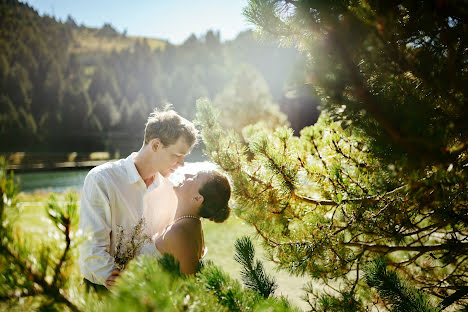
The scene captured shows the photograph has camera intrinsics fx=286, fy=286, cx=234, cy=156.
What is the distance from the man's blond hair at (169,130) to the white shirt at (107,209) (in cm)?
35

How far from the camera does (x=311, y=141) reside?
8.25ft

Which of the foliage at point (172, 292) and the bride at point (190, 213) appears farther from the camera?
the bride at point (190, 213)

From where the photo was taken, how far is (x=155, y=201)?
2953 millimetres

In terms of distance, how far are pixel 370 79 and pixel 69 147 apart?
56343mm

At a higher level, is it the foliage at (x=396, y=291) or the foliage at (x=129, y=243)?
the foliage at (x=396, y=291)

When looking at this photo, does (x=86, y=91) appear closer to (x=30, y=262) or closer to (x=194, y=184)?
(x=194, y=184)

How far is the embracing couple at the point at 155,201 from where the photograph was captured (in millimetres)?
2236

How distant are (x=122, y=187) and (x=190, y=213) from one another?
67 centimetres

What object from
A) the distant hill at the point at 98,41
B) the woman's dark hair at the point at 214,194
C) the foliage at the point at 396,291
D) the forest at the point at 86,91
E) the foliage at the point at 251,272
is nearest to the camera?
the foliage at the point at 396,291

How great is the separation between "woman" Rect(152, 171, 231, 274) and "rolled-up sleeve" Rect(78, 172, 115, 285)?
1.38 ft

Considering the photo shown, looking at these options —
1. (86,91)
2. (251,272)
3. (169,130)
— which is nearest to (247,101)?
(169,130)

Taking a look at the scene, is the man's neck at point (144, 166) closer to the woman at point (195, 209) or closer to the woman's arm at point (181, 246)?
the woman at point (195, 209)

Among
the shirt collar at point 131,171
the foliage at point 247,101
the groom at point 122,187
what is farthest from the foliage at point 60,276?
the foliage at point 247,101

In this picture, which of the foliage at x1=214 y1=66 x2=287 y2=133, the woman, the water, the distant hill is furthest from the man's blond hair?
the distant hill
